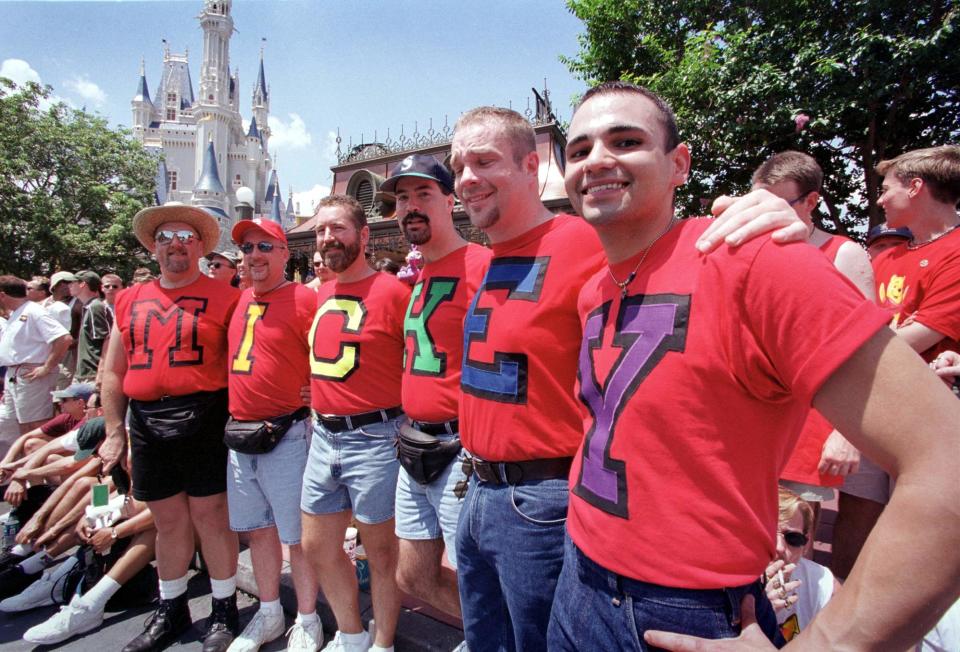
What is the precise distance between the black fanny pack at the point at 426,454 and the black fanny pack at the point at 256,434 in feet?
3.42

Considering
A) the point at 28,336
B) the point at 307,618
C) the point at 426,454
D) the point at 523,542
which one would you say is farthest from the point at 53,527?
the point at 523,542

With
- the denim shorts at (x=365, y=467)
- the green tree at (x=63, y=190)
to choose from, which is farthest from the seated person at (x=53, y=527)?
the green tree at (x=63, y=190)

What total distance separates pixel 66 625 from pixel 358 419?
7.91 ft

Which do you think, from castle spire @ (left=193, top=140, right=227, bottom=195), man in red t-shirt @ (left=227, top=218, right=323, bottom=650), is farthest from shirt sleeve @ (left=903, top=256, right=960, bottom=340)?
castle spire @ (left=193, top=140, right=227, bottom=195)

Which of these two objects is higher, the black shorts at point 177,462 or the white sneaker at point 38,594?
the black shorts at point 177,462

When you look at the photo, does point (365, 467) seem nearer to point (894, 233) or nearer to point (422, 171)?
point (422, 171)

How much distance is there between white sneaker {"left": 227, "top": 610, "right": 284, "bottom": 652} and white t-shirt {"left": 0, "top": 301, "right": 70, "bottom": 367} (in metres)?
4.61

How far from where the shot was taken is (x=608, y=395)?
4.14 feet

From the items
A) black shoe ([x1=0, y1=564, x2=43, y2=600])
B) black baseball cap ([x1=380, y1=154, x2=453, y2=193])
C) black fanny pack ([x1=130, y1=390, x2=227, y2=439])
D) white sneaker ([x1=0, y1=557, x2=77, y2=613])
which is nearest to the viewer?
black baseball cap ([x1=380, y1=154, x2=453, y2=193])

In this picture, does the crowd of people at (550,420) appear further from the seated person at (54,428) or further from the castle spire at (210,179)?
the castle spire at (210,179)

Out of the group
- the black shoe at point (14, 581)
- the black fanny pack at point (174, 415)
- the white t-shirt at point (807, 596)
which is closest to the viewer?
the white t-shirt at point (807, 596)

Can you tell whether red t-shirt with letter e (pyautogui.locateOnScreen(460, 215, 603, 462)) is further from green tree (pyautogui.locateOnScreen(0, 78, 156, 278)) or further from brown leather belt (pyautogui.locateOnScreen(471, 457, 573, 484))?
Result: green tree (pyautogui.locateOnScreen(0, 78, 156, 278))

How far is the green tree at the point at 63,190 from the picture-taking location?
25578 mm

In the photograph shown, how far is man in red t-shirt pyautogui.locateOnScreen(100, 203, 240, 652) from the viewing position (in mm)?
3184
